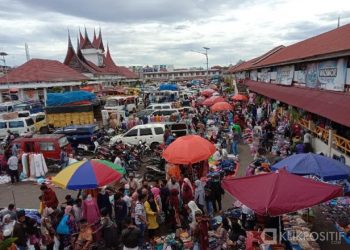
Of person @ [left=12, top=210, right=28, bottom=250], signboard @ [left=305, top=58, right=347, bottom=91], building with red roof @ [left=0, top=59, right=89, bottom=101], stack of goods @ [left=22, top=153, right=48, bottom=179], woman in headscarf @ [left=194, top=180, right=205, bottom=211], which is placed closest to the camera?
person @ [left=12, top=210, right=28, bottom=250]

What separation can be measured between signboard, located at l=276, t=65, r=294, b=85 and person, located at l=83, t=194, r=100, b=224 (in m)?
18.5

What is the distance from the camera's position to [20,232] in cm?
784

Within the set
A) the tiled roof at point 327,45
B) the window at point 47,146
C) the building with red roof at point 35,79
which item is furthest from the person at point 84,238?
the building with red roof at point 35,79

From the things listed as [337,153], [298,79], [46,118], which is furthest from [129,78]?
[337,153]

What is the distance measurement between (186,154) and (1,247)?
5732 millimetres

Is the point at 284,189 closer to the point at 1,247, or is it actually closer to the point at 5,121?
the point at 1,247

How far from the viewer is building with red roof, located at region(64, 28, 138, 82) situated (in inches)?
2379

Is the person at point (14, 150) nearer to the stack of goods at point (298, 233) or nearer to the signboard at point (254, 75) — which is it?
the stack of goods at point (298, 233)

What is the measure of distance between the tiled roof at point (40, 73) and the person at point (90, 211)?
34.6m

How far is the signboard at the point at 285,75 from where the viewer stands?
921 inches

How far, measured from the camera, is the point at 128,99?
36781 millimetres

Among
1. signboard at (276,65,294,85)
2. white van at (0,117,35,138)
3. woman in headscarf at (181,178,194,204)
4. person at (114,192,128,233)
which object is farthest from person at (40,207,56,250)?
signboard at (276,65,294,85)

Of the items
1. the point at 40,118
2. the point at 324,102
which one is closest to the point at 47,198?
the point at 324,102

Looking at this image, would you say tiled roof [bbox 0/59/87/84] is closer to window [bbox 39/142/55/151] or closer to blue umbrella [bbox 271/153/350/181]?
window [bbox 39/142/55/151]
